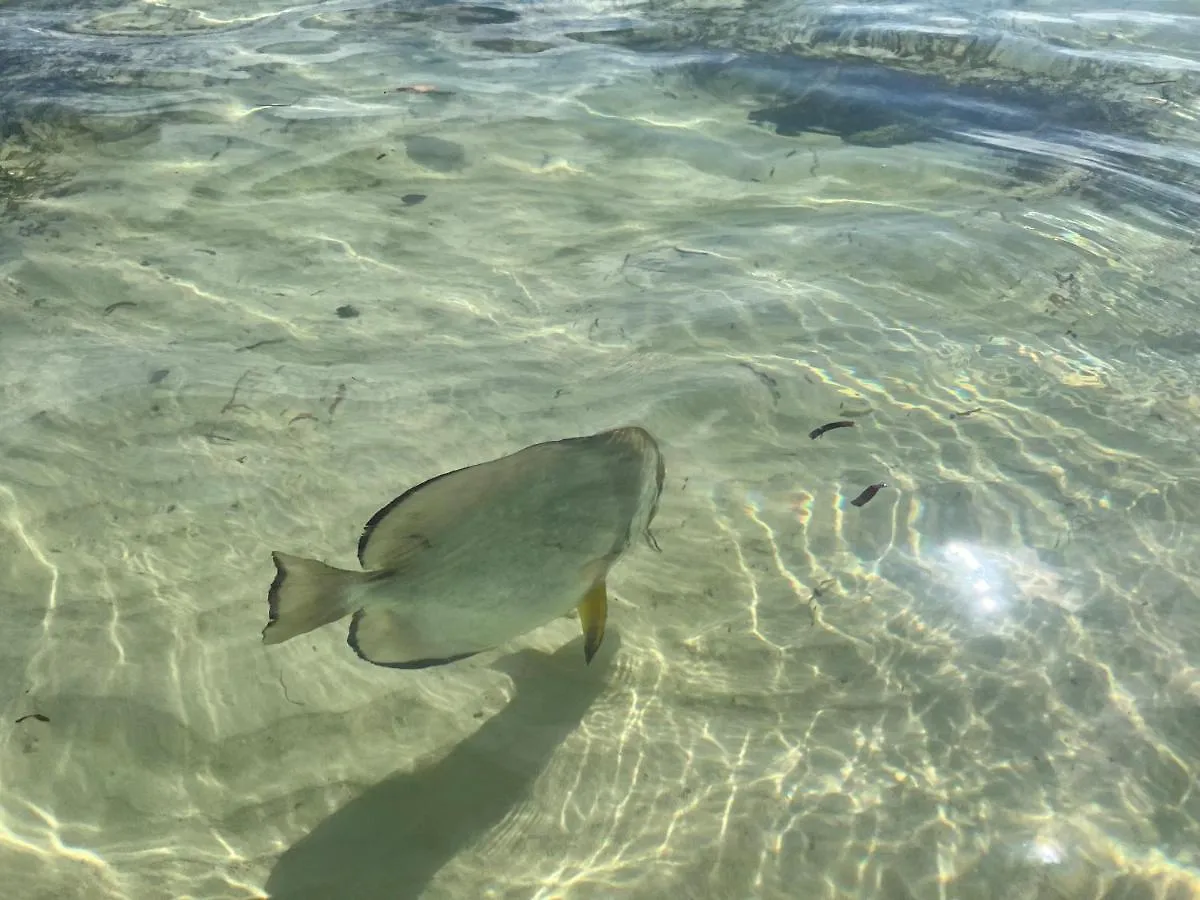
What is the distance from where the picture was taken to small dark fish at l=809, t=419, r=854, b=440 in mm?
3697

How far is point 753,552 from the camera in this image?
320cm

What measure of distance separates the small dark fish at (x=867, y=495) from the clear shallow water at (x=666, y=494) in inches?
1.9

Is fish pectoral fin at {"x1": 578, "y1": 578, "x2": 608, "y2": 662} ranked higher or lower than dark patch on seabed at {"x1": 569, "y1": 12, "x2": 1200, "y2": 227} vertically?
higher

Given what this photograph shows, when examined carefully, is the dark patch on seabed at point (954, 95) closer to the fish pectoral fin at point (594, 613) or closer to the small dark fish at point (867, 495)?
the small dark fish at point (867, 495)

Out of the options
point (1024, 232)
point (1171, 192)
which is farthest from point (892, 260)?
point (1171, 192)

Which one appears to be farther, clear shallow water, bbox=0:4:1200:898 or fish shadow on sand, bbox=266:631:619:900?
clear shallow water, bbox=0:4:1200:898

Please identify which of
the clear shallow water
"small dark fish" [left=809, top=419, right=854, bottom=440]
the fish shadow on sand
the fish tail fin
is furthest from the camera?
"small dark fish" [left=809, top=419, right=854, bottom=440]

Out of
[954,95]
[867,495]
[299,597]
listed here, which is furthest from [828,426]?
[954,95]

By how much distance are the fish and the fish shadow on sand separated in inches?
18.2

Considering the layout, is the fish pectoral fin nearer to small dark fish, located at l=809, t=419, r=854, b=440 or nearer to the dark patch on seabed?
small dark fish, located at l=809, t=419, r=854, b=440

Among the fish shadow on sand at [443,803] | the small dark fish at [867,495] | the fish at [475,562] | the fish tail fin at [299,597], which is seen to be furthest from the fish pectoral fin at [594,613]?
the small dark fish at [867,495]

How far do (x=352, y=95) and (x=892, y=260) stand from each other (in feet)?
13.7

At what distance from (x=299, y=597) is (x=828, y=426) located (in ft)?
7.61

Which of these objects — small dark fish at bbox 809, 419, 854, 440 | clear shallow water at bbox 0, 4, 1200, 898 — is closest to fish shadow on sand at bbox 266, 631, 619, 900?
clear shallow water at bbox 0, 4, 1200, 898
